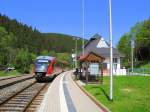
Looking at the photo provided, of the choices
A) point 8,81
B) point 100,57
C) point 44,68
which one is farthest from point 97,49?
point 100,57

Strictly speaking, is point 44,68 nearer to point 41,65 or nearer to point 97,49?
point 41,65

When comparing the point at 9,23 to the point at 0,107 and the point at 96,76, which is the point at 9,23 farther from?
the point at 0,107

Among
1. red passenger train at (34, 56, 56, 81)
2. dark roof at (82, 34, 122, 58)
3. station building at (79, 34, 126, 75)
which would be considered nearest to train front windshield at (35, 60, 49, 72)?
red passenger train at (34, 56, 56, 81)

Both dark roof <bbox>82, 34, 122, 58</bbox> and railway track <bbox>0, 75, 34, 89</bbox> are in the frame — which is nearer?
railway track <bbox>0, 75, 34, 89</bbox>

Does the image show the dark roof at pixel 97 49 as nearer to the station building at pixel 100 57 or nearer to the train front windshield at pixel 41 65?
the station building at pixel 100 57

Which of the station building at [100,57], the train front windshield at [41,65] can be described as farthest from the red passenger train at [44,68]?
the station building at [100,57]

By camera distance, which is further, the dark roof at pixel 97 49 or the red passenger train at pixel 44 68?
the dark roof at pixel 97 49

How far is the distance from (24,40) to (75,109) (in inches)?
6908

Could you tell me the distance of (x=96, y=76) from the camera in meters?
40.5

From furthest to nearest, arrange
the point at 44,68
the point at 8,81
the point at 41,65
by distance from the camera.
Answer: the point at 41,65
the point at 44,68
the point at 8,81

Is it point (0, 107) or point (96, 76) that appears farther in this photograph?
point (96, 76)

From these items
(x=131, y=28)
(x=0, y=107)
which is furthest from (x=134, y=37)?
(x=0, y=107)

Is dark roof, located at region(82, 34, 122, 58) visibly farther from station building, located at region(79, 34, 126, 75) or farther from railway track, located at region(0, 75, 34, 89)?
railway track, located at region(0, 75, 34, 89)

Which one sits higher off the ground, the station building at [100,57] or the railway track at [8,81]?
the station building at [100,57]
